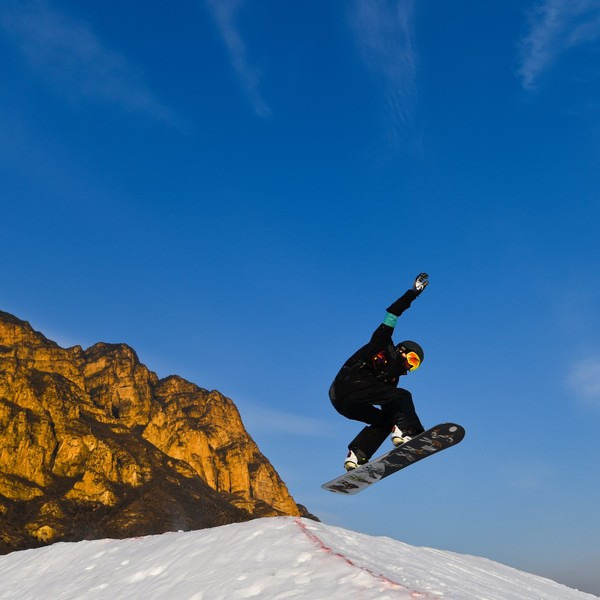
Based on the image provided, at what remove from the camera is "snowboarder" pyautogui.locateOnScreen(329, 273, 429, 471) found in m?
12.1

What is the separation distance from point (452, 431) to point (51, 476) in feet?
664

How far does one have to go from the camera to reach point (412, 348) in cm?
1236

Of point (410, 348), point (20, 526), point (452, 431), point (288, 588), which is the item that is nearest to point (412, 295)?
point (410, 348)

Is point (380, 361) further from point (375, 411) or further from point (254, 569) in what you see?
point (254, 569)

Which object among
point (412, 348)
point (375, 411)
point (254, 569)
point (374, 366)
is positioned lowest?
point (254, 569)

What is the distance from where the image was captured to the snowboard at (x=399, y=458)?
11.9 metres

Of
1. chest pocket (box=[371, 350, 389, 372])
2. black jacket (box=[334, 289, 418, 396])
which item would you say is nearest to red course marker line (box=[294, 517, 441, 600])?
black jacket (box=[334, 289, 418, 396])

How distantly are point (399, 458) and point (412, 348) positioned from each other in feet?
7.02

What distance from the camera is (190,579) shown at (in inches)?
362

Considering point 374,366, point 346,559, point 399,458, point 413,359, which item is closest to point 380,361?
point 374,366

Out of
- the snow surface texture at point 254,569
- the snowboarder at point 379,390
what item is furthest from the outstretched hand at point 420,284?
the snow surface texture at point 254,569

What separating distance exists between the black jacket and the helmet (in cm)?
14

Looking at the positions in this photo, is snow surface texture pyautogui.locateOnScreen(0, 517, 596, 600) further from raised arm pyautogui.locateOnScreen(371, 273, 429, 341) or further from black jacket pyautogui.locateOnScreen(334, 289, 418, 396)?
raised arm pyautogui.locateOnScreen(371, 273, 429, 341)

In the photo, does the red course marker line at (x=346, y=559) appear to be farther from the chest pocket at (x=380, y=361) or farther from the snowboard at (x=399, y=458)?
Answer: the chest pocket at (x=380, y=361)
